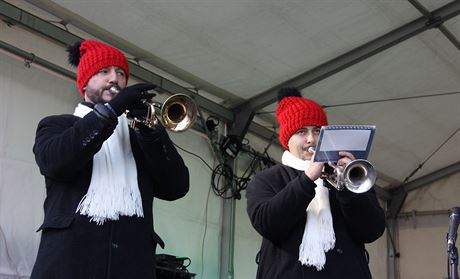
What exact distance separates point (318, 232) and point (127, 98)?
0.78 meters

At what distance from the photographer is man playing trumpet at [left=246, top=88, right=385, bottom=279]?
1927mm

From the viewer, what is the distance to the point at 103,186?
1.72 meters

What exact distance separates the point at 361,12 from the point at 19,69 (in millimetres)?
2389

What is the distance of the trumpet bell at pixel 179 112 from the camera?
202cm

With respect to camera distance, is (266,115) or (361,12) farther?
(266,115)

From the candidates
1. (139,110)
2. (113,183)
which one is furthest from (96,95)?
(113,183)

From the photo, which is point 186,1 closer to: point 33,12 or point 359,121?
point 33,12

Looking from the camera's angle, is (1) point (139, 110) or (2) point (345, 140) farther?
(2) point (345, 140)

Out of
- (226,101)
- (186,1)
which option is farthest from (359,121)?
(186,1)

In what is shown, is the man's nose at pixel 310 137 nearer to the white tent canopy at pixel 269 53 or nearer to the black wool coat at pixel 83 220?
the black wool coat at pixel 83 220

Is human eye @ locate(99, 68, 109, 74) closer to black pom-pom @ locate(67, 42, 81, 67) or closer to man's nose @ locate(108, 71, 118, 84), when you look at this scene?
man's nose @ locate(108, 71, 118, 84)

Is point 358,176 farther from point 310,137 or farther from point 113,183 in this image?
point 113,183

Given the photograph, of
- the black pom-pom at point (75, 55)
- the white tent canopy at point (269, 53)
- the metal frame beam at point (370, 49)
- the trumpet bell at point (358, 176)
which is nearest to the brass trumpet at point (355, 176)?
the trumpet bell at point (358, 176)

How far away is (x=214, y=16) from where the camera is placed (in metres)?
4.09
